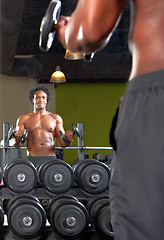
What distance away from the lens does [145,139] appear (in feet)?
2.09

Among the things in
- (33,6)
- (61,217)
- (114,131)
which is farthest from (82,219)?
(33,6)

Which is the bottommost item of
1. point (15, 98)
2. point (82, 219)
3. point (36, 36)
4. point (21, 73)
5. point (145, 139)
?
point (82, 219)

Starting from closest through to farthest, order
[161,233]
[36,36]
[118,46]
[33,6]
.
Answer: [161,233]
[33,6]
[36,36]
[118,46]

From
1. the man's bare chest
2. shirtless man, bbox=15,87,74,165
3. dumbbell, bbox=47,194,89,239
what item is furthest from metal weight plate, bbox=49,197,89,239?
the man's bare chest

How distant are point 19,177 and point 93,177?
613 mm

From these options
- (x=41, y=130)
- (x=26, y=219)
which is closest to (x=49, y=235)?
(x=26, y=219)

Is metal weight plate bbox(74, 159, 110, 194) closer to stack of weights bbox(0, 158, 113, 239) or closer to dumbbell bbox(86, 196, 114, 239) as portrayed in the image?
stack of weights bbox(0, 158, 113, 239)

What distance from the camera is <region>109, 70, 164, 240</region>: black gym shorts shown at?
2.04 feet

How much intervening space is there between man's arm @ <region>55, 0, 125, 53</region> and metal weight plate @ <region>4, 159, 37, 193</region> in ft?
7.65

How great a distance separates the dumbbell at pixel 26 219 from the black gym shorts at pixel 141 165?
195cm

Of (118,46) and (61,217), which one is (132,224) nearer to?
(61,217)

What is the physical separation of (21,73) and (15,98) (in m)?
0.63

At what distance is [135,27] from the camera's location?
0.72m

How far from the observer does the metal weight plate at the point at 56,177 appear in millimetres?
2990
